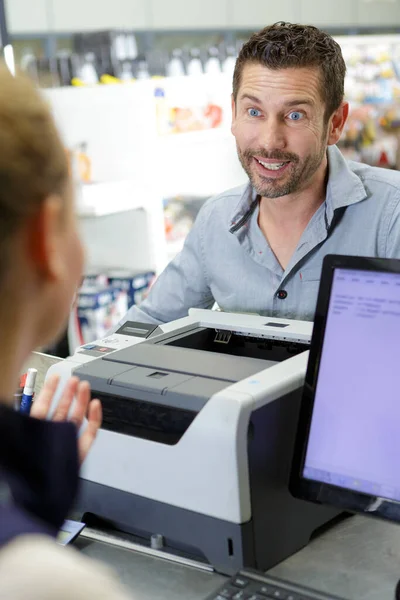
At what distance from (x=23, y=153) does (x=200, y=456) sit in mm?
609

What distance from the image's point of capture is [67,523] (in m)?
1.15

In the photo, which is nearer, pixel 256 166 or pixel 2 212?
pixel 2 212

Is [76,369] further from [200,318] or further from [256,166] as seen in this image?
[256,166]

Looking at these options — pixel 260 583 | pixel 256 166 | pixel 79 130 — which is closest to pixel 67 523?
pixel 260 583

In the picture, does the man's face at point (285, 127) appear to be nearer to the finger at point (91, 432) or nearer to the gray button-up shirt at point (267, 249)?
the gray button-up shirt at point (267, 249)

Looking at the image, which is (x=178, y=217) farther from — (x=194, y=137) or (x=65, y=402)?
(x=65, y=402)

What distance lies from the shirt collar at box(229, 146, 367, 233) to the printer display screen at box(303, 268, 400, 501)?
75cm

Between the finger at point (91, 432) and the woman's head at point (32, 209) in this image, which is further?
the finger at point (91, 432)

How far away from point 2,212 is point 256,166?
1.32 m

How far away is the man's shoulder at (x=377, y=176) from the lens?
1.74m

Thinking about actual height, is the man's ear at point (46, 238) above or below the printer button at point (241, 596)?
above

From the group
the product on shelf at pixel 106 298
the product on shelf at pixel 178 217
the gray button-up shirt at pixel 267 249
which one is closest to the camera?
the gray button-up shirt at pixel 267 249

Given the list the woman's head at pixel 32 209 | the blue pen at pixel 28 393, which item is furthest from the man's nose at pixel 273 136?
the woman's head at pixel 32 209

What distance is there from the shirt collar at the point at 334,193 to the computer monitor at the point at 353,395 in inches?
29.2
